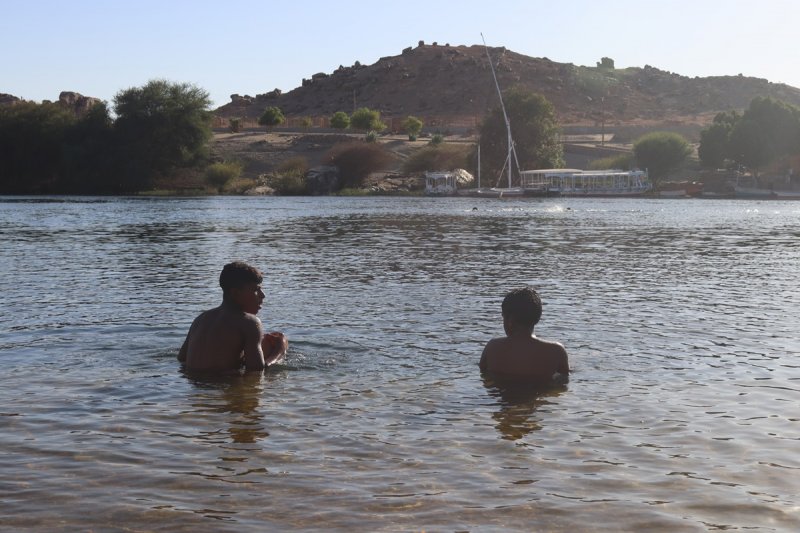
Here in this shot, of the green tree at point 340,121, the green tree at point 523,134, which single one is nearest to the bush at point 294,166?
the green tree at point 523,134

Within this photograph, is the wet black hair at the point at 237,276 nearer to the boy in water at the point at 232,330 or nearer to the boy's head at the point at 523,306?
the boy in water at the point at 232,330

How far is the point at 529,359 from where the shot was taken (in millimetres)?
10648

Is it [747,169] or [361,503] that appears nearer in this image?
[361,503]

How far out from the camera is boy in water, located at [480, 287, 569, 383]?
10.4 metres

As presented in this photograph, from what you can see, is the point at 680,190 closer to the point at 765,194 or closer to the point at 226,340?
the point at 765,194

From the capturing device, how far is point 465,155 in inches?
4638

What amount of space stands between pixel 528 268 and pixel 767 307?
843 centimetres

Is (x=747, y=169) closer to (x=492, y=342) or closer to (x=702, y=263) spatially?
(x=702, y=263)

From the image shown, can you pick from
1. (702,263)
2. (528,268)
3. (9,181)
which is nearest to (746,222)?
(702,263)

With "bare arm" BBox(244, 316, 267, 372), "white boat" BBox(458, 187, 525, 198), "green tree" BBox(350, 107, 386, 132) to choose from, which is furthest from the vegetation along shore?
"bare arm" BBox(244, 316, 267, 372)

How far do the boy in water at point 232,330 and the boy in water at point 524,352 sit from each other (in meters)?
2.56

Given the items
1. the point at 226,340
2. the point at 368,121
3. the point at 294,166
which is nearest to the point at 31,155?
the point at 294,166

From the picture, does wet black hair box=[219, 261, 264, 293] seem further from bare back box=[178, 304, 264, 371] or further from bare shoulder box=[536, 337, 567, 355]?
bare shoulder box=[536, 337, 567, 355]

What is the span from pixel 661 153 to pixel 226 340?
104 meters
